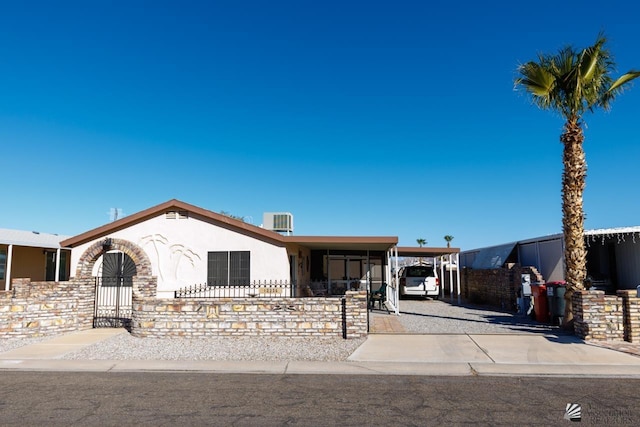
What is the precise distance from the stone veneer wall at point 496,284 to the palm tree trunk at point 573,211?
3.72 metres

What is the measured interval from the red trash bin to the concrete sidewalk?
2635 mm

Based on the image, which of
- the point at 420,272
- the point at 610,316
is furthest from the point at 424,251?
the point at 610,316

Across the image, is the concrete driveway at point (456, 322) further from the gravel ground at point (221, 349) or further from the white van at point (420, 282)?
the white van at point (420, 282)

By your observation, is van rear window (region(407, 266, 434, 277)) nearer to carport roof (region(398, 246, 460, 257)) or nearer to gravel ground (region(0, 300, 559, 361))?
carport roof (region(398, 246, 460, 257))

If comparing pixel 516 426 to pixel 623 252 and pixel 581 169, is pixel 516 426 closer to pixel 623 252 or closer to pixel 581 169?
pixel 581 169

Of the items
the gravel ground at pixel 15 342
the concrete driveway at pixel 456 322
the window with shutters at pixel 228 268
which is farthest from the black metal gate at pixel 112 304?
the concrete driveway at pixel 456 322

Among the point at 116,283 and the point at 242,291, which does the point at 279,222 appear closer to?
the point at 242,291

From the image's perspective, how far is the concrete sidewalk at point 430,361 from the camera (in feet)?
26.1

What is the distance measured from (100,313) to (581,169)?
1423cm

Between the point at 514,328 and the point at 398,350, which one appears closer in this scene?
the point at 398,350

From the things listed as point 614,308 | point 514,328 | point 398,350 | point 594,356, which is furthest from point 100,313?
point 614,308

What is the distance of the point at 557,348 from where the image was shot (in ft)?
31.4

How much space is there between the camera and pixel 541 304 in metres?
13.2

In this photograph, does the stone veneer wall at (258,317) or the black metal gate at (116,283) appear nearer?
the stone veneer wall at (258,317)
